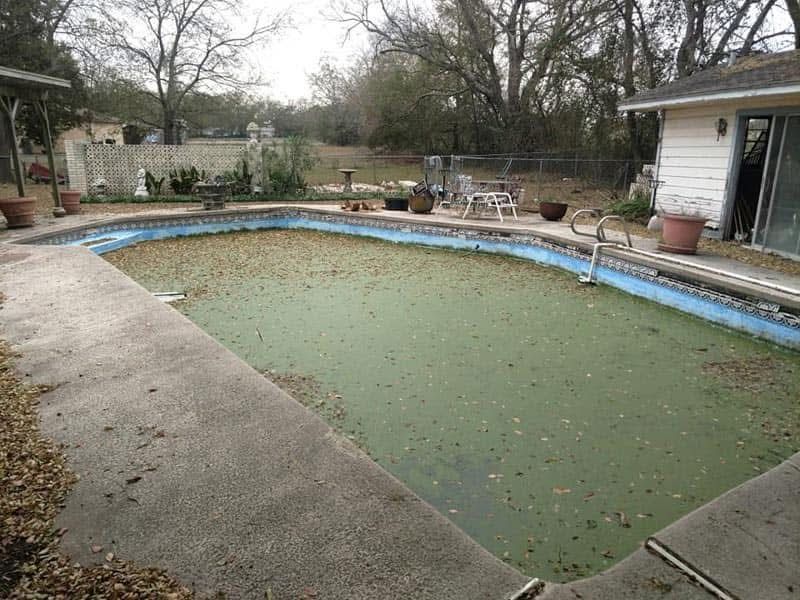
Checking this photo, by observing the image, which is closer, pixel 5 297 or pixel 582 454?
pixel 582 454

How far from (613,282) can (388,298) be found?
283cm

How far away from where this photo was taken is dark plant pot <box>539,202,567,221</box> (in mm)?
9586

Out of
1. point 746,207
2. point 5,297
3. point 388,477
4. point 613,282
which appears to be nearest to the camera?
point 388,477

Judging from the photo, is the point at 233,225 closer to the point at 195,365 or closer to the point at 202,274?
the point at 202,274

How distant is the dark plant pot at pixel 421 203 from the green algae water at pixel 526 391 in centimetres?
404

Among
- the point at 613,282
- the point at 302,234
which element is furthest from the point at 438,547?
→ the point at 302,234

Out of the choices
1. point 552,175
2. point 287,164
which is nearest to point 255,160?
point 287,164

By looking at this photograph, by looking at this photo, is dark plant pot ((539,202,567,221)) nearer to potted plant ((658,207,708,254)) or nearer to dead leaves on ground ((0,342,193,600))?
potted plant ((658,207,708,254))

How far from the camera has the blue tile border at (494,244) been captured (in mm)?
4910

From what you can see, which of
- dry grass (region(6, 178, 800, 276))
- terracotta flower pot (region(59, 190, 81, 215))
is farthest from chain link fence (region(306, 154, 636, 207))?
terracotta flower pot (region(59, 190, 81, 215))

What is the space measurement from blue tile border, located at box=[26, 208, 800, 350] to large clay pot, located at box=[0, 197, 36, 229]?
0.73 m

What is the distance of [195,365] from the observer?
3006mm

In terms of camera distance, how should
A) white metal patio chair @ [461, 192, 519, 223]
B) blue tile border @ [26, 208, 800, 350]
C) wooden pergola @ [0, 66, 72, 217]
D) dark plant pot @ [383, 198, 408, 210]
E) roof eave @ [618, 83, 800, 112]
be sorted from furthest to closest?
dark plant pot @ [383, 198, 408, 210] < white metal patio chair @ [461, 192, 519, 223] < wooden pergola @ [0, 66, 72, 217] < roof eave @ [618, 83, 800, 112] < blue tile border @ [26, 208, 800, 350]

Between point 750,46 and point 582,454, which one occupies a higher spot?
point 750,46
